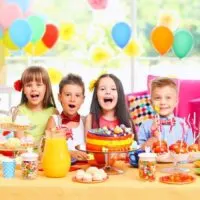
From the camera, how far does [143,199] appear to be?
1.75 m

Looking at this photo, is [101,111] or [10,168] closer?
[10,168]

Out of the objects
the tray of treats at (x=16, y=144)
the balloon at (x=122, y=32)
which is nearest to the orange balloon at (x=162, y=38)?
the balloon at (x=122, y=32)

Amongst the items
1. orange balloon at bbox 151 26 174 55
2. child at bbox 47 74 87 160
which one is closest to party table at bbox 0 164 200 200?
child at bbox 47 74 87 160

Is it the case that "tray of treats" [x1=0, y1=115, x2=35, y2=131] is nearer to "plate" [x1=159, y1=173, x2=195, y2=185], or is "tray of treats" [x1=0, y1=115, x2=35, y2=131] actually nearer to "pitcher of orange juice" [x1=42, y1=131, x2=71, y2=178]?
"pitcher of orange juice" [x1=42, y1=131, x2=71, y2=178]

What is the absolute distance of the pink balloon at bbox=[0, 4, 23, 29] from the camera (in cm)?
429

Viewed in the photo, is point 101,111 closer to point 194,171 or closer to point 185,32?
point 194,171

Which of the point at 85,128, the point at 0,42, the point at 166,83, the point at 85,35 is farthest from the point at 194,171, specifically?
the point at 85,35

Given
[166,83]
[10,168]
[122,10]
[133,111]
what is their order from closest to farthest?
[10,168] → [166,83] → [133,111] → [122,10]

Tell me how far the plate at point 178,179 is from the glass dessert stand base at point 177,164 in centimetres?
6

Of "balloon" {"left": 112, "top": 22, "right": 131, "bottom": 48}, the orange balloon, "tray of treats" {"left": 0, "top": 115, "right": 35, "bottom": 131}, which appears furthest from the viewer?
"balloon" {"left": 112, "top": 22, "right": 131, "bottom": 48}

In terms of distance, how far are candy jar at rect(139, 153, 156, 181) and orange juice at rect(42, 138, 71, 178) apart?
27 cm

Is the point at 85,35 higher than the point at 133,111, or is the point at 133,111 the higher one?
the point at 85,35

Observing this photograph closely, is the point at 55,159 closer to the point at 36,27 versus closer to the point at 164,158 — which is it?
the point at 164,158

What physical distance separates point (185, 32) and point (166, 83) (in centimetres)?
189
